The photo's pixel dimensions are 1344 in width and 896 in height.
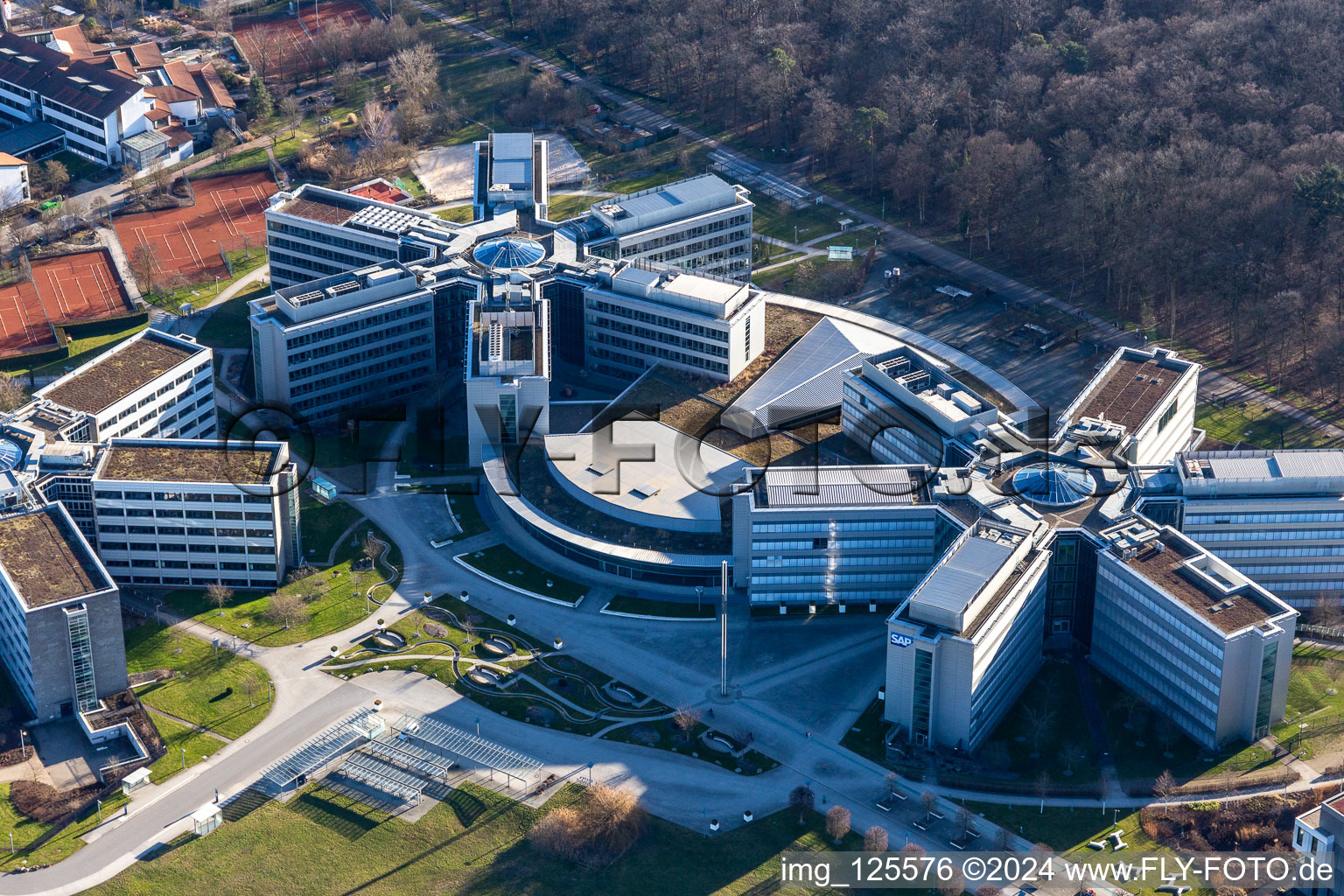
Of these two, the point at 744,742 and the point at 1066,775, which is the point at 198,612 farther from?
the point at 1066,775

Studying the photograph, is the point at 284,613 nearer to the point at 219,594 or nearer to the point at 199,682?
the point at 219,594

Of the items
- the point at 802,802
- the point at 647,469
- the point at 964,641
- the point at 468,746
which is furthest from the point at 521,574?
the point at 964,641

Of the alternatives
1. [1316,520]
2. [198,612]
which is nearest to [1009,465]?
[1316,520]

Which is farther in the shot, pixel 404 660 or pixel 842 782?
pixel 404 660

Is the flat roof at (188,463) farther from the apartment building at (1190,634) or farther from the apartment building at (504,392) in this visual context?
the apartment building at (1190,634)

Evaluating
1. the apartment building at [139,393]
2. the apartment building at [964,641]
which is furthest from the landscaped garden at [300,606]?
the apartment building at [964,641]
